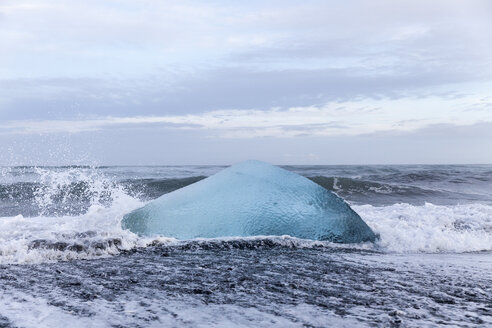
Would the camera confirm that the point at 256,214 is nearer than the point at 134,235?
No

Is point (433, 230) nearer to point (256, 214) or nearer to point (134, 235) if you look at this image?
point (256, 214)

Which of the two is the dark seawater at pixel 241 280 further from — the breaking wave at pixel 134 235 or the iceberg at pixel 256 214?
the iceberg at pixel 256 214

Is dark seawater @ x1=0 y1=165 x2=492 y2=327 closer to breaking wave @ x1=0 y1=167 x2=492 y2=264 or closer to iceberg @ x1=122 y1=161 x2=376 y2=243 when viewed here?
breaking wave @ x1=0 y1=167 x2=492 y2=264

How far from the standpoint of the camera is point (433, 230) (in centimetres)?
491

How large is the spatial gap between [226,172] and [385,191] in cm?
841

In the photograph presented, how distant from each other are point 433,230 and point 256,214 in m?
2.13

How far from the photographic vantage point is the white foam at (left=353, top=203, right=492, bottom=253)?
431 centimetres

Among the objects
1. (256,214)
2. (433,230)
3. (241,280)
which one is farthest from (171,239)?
(433,230)

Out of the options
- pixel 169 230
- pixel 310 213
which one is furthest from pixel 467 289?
pixel 169 230

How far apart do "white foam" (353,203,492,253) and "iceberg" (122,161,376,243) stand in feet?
1.06

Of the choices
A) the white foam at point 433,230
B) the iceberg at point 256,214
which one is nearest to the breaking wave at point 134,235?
the white foam at point 433,230

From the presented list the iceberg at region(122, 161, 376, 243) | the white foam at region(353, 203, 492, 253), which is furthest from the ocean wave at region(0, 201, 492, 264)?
the iceberg at region(122, 161, 376, 243)

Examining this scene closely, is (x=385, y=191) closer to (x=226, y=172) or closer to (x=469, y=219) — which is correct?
(x=469, y=219)

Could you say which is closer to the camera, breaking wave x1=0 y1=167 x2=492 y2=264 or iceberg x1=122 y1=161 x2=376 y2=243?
breaking wave x1=0 y1=167 x2=492 y2=264
